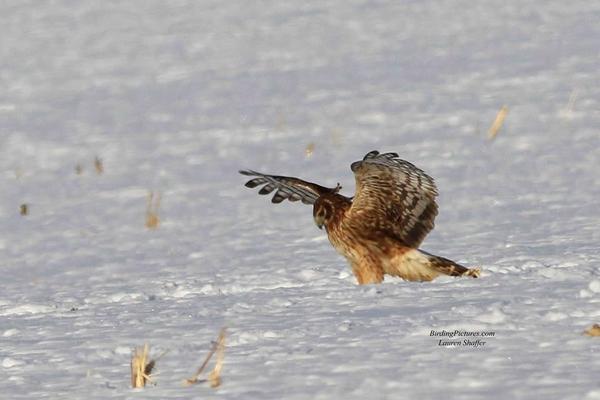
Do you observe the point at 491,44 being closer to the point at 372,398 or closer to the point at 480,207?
the point at 480,207

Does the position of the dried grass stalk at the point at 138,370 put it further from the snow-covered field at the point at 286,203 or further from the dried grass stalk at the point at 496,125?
the dried grass stalk at the point at 496,125

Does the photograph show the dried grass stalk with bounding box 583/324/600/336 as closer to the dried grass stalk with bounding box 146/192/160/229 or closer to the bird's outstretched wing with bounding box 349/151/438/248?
the bird's outstretched wing with bounding box 349/151/438/248

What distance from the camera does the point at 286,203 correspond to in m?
11.5

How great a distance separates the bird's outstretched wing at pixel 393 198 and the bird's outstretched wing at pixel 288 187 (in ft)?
1.28

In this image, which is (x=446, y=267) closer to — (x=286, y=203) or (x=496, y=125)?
(x=286, y=203)

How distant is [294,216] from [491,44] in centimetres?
656

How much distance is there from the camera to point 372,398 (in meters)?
4.84

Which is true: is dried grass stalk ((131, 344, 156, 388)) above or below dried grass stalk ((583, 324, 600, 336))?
above

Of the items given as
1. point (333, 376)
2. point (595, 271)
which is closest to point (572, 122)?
point (595, 271)

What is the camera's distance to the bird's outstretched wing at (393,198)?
741 cm

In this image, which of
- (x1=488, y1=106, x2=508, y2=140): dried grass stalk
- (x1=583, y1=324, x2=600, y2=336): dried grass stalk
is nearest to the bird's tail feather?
(x1=583, y1=324, x2=600, y2=336): dried grass stalk

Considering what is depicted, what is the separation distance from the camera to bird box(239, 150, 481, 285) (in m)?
7.29

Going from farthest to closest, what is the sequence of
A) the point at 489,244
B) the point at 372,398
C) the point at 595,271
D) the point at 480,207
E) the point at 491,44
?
1. the point at 491,44
2. the point at 480,207
3. the point at 489,244
4. the point at 595,271
5. the point at 372,398

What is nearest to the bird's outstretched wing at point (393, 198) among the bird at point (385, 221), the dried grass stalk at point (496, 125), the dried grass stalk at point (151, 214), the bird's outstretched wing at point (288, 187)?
the bird at point (385, 221)
